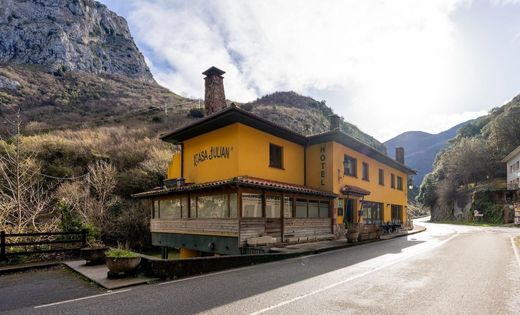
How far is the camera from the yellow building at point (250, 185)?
1550cm

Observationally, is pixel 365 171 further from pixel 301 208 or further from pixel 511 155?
pixel 511 155

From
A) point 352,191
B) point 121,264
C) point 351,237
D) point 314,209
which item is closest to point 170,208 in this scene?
point 314,209

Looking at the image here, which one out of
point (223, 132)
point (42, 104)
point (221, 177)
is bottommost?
point (221, 177)

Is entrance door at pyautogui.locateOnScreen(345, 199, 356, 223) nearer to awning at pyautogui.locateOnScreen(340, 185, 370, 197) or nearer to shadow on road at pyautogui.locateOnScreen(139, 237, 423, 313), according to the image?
awning at pyautogui.locateOnScreen(340, 185, 370, 197)

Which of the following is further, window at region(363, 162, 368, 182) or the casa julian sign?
window at region(363, 162, 368, 182)

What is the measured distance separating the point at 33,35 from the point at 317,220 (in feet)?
283

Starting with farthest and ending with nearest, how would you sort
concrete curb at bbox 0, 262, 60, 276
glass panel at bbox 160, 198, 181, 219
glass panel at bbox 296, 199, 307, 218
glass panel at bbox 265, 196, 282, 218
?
glass panel at bbox 160, 198, 181, 219 → glass panel at bbox 296, 199, 307, 218 → glass panel at bbox 265, 196, 282, 218 → concrete curb at bbox 0, 262, 60, 276

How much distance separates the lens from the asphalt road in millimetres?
6082

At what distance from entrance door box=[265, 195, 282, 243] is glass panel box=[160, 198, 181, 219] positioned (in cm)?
573

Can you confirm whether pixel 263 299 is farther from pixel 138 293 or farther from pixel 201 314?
pixel 138 293

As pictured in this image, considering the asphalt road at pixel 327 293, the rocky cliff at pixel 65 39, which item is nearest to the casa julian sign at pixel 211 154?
the asphalt road at pixel 327 293

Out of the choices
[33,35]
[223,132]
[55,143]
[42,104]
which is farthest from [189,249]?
[33,35]

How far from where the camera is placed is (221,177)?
17391mm

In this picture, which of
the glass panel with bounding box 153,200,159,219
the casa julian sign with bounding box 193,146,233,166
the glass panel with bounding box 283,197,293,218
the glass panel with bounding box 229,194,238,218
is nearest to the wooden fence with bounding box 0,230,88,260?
the glass panel with bounding box 229,194,238,218
